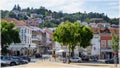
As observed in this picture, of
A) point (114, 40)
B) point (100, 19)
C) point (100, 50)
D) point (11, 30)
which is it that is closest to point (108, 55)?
point (100, 50)

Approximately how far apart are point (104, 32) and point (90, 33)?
43.4 feet

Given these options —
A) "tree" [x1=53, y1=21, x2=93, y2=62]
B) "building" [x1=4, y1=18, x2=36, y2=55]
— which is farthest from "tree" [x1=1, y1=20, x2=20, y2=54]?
"building" [x1=4, y1=18, x2=36, y2=55]

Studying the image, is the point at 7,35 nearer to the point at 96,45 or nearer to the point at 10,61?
the point at 10,61

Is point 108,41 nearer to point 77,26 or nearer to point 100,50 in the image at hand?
point 100,50

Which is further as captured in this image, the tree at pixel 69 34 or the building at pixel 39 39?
the building at pixel 39 39

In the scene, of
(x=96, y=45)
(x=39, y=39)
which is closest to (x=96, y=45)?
(x=96, y=45)

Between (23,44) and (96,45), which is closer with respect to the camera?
(96,45)

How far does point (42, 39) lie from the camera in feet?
334

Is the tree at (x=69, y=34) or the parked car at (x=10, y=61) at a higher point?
the tree at (x=69, y=34)

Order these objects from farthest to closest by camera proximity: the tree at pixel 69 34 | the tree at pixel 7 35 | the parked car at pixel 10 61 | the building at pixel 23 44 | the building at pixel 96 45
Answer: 1. the building at pixel 96 45
2. the building at pixel 23 44
3. the tree at pixel 69 34
4. the tree at pixel 7 35
5. the parked car at pixel 10 61

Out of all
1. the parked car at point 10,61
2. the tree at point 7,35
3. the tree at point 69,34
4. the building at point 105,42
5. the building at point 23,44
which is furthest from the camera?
the building at point 105,42

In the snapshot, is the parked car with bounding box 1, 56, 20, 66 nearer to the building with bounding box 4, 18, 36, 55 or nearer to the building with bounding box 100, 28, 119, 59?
the building with bounding box 4, 18, 36, 55

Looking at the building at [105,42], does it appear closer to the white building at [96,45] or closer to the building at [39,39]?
the white building at [96,45]

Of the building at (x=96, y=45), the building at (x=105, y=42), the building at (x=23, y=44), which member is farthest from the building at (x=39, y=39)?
the building at (x=105, y=42)
